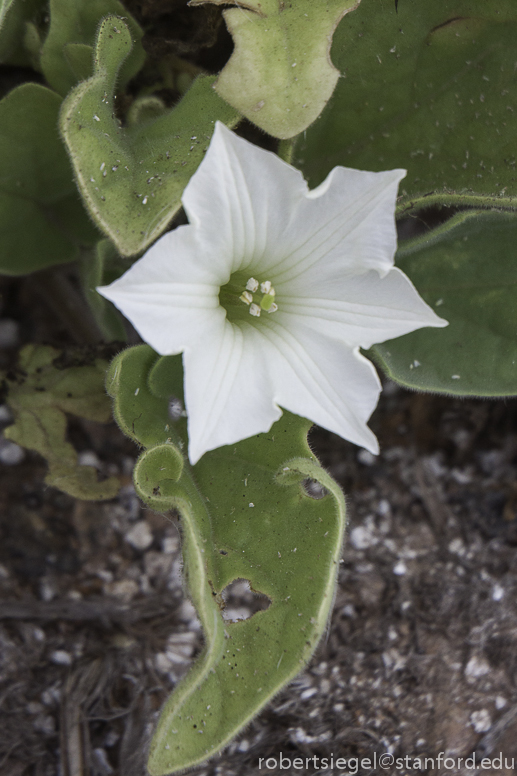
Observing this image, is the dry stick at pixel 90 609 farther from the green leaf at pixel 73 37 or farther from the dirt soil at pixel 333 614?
the green leaf at pixel 73 37

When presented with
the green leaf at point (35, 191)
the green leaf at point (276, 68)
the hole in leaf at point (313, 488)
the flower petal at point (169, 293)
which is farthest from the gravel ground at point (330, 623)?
the green leaf at point (276, 68)

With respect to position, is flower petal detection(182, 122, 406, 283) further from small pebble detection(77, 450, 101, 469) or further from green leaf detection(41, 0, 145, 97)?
small pebble detection(77, 450, 101, 469)

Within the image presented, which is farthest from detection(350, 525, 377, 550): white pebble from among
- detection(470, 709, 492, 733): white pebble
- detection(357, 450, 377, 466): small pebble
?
detection(470, 709, 492, 733): white pebble

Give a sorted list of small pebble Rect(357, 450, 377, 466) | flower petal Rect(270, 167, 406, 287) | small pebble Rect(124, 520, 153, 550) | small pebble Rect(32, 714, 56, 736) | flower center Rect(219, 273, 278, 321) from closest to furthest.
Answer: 1. flower petal Rect(270, 167, 406, 287)
2. flower center Rect(219, 273, 278, 321)
3. small pebble Rect(32, 714, 56, 736)
4. small pebble Rect(124, 520, 153, 550)
5. small pebble Rect(357, 450, 377, 466)

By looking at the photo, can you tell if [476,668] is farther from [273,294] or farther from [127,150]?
[127,150]

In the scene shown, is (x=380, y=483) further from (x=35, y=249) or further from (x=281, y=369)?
(x=35, y=249)

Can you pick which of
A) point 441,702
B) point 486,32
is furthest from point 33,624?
point 486,32

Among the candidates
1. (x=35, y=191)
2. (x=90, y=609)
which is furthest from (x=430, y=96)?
(x=90, y=609)

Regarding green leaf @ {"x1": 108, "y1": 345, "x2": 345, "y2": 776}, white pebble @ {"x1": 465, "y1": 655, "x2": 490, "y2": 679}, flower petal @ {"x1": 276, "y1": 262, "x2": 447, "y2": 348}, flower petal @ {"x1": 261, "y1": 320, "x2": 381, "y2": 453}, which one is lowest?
white pebble @ {"x1": 465, "y1": 655, "x2": 490, "y2": 679}
